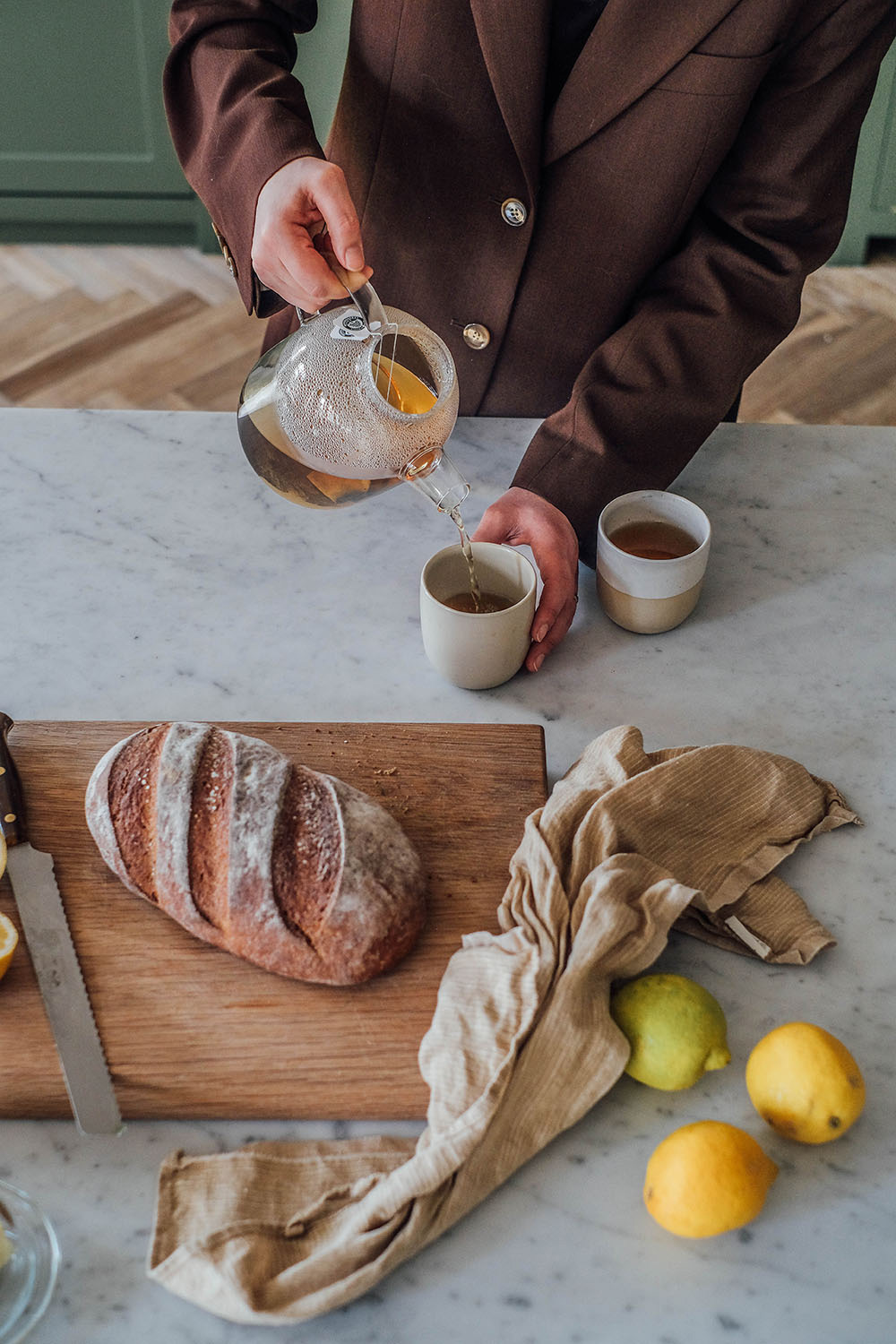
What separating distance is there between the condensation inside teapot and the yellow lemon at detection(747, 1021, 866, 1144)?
0.53 meters

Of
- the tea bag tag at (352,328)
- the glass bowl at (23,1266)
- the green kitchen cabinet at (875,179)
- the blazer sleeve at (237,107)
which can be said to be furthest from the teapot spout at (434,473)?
the green kitchen cabinet at (875,179)

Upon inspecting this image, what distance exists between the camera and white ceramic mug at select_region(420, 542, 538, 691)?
3.56 ft

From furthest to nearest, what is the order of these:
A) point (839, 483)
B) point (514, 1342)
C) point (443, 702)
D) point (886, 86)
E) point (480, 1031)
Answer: point (886, 86), point (839, 483), point (443, 702), point (480, 1031), point (514, 1342)

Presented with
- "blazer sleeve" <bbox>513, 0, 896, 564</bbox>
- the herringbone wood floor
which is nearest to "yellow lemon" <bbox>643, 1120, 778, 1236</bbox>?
"blazer sleeve" <bbox>513, 0, 896, 564</bbox>

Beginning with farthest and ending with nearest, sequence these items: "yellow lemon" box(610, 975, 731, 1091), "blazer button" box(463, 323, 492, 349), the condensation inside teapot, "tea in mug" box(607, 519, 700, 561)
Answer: "blazer button" box(463, 323, 492, 349) → "tea in mug" box(607, 519, 700, 561) → the condensation inside teapot → "yellow lemon" box(610, 975, 731, 1091)

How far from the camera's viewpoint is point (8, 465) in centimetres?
137

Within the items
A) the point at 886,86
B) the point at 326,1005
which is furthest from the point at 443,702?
the point at 886,86

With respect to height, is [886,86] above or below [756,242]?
below

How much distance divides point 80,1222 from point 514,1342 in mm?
300

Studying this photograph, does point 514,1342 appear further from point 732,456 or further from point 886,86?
point 886,86

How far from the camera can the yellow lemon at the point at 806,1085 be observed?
0.82 m

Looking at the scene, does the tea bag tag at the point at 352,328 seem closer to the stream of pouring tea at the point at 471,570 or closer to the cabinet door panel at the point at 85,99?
the stream of pouring tea at the point at 471,570

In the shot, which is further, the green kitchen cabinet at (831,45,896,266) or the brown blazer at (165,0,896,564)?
the green kitchen cabinet at (831,45,896,266)

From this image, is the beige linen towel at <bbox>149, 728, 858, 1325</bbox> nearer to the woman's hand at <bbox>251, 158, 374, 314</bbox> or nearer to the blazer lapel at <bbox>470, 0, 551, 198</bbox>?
the woman's hand at <bbox>251, 158, 374, 314</bbox>
